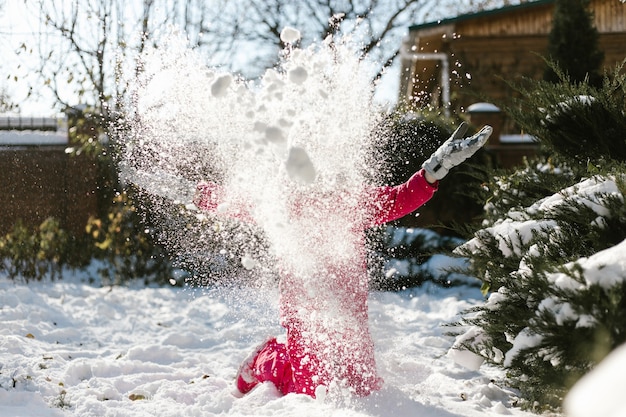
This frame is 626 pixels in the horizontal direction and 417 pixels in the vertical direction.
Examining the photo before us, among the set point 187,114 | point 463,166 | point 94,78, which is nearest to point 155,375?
point 187,114

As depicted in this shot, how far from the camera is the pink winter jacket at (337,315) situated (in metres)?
3.16

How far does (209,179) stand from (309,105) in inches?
57.1

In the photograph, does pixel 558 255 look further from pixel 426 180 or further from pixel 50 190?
pixel 50 190

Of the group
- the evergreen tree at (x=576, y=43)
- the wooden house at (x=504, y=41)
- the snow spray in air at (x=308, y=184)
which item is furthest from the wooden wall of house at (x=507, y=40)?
the snow spray in air at (x=308, y=184)

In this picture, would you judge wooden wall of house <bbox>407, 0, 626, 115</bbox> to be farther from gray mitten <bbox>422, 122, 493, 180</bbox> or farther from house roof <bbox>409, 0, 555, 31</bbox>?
gray mitten <bbox>422, 122, 493, 180</bbox>

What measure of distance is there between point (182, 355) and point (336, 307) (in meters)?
1.77

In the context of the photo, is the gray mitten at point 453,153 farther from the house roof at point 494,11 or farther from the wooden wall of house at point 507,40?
the wooden wall of house at point 507,40

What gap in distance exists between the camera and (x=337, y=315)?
126 inches

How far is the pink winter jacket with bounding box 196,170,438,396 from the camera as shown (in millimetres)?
3158

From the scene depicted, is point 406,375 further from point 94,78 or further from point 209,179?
point 94,78

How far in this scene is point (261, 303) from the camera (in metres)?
5.94

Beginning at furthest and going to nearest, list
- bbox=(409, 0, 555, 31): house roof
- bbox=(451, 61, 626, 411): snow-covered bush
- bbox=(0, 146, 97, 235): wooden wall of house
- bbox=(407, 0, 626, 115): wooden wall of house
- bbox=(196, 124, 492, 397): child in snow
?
bbox=(407, 0, 626, 115): wooden wall of house, bbox=(409, 0, 555, 31): house roof, bbox=(0, 146, 97, 235): wooden wall of house, bbox=(196, 124, 492, 397): child in snow, bbox=(451, 61, 626, 411): snow-covered bush

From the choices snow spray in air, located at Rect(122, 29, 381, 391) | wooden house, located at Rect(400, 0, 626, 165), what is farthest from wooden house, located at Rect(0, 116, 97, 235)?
wooden house, located at Rect(400, 0, 626, 165)

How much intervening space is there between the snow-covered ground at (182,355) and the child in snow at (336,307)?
0.46 ft
